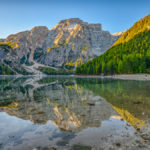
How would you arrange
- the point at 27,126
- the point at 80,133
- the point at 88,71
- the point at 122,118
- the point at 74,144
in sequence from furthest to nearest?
the point at 88,71, the point at 122,118, the point at 27,126, the point at 80,133, the point at 74,144

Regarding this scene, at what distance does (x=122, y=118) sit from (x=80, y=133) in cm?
478

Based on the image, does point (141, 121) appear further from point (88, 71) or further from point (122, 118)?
point (88, 71)

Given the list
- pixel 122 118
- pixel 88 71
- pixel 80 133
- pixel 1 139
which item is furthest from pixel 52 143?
pixel 88 71

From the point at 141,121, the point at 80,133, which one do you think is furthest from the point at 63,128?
the point at 141,121

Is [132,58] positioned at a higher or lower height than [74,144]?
higher

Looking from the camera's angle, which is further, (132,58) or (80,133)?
(132,58)

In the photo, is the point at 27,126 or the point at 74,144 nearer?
the point at 74,144

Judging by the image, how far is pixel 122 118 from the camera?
40.3 feet

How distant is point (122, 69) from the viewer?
120m

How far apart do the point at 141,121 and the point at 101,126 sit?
10.7 feet

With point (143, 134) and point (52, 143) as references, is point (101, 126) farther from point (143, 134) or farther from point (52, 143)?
point (52, 143)

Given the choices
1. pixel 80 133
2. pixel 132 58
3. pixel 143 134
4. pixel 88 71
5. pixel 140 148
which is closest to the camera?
pixel 140 148

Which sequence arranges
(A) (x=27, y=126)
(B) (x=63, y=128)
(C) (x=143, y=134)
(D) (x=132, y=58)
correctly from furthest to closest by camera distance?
(D) (x=132, y=58)
(A) (x=27, y=126)
(B) (x=63, y=128)
(C) (x=143, y=134)

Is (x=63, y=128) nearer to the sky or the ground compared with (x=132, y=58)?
nearer to the ground
